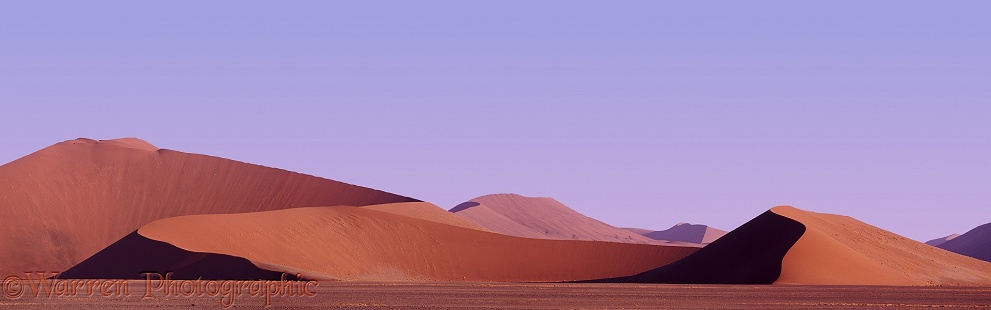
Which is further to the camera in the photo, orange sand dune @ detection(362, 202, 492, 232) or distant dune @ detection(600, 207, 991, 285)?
orange sand dune @ detection(362, 202, 492, 232)

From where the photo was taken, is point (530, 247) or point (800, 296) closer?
point (800, 296)

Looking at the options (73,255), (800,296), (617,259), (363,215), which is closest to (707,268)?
(617,259)

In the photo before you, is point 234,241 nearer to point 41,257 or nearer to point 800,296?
point 41,257

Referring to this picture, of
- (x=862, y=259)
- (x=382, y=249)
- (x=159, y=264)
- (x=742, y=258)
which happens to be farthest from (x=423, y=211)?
(x=862, y=259)

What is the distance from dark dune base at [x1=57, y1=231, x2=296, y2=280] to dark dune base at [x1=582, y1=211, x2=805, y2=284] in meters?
24.8

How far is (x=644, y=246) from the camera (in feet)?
360

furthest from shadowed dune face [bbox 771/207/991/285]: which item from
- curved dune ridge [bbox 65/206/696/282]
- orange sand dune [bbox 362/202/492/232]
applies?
orange sand dune [bbox 362/202/492/232]

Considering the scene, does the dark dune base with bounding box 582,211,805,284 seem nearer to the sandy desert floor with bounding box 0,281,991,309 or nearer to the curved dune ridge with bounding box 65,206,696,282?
the curved dune ridge with bounding box 65,206,696,282

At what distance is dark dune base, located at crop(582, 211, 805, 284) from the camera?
84500 mm

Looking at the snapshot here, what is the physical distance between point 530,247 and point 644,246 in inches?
392

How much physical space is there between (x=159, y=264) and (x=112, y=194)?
40.2 meters

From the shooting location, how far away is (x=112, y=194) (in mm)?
122500

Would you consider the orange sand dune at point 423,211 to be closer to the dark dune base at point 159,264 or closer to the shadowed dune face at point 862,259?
the dark dune base at point 159,264

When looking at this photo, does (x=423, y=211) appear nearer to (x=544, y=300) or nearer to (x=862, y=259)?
(x=862, y=259)
